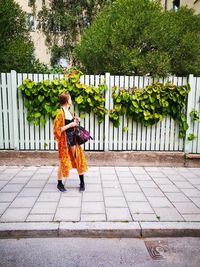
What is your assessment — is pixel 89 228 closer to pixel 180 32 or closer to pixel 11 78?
pixel 11 78

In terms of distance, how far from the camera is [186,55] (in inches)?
284

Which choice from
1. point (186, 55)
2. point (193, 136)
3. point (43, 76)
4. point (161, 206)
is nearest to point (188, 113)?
point (193, 136)

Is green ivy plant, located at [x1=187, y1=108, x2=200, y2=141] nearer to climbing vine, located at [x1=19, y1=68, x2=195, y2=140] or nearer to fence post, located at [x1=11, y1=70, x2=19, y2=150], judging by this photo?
climbing vine, located at [x1=19, y1=68, x2=195, y2=140]

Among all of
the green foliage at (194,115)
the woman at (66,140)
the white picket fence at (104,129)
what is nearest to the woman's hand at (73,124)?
the woman at (66,140)

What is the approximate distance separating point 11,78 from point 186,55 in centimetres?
457

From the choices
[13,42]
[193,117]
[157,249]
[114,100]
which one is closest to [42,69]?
[13,42]

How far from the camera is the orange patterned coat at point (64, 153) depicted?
15.4 feet

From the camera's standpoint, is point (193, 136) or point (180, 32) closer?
point (193, 136)

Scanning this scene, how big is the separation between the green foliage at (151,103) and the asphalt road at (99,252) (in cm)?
339

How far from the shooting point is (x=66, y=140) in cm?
474

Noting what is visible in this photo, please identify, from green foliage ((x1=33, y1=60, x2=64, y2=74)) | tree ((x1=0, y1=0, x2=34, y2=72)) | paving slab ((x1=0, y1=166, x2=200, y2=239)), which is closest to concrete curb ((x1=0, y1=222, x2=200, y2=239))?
paving slab ((x1=0, y1=166, x2=200, y2=239))

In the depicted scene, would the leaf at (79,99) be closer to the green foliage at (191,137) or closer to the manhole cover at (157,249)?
the green foliage at (191,137)

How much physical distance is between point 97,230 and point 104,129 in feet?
10.9

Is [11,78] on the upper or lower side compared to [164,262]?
upper
